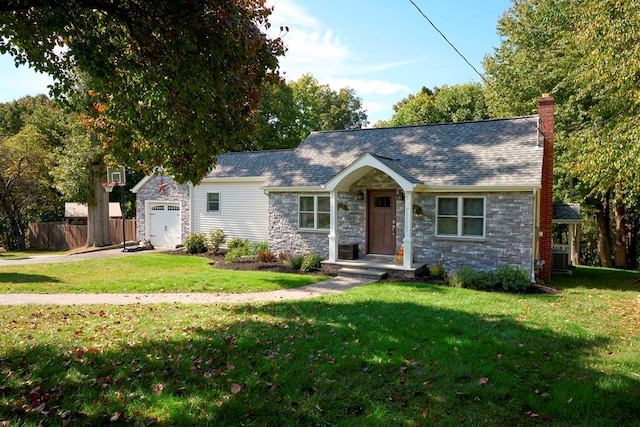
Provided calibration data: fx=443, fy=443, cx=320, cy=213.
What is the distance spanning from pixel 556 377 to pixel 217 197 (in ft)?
56.3

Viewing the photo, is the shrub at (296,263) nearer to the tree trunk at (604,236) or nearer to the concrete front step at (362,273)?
the concrete front step at (362,273)

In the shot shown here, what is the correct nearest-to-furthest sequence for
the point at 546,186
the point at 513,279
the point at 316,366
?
the point at 316,366, the point at 513,279, the point at 546,186

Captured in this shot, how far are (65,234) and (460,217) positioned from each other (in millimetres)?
23782

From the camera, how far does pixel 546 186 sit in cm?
1448

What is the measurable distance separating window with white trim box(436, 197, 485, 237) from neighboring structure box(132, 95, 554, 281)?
30 millimetres

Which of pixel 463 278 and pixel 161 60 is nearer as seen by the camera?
pixel 161 60

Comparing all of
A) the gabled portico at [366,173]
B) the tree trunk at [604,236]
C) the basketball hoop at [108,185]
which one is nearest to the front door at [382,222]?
the gabled portico at [366,173]

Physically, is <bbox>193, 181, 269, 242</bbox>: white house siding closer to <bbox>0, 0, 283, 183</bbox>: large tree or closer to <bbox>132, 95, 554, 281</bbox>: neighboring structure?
<bbox>132, 95, 554, 281</bbox>: neighboring structure

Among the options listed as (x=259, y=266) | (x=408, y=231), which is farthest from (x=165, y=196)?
(x=408, y=231)

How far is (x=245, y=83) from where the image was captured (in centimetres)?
733

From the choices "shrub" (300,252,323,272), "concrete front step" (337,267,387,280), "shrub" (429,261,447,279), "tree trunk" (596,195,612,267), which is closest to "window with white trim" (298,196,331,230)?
"shrub" (300,252,323,272)

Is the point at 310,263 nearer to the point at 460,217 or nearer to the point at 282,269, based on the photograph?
the point at 282,269

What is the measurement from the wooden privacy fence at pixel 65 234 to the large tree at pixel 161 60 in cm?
1910

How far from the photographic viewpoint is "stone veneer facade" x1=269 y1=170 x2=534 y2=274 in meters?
12.7
